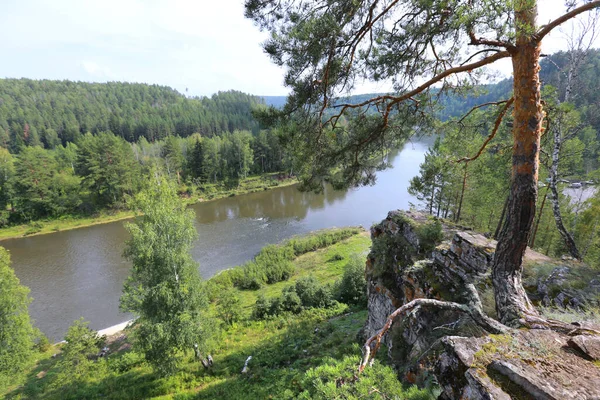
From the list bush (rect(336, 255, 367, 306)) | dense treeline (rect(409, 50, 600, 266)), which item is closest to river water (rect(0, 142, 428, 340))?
dense treeline (rect(409, 50, 600, 266))

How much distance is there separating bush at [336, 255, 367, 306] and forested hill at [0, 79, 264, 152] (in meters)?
42.4

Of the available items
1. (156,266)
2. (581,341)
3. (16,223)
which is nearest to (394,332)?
(581,341)

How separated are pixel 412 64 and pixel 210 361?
12665mm

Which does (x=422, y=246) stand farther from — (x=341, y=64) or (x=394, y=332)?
(x=341, y=64)

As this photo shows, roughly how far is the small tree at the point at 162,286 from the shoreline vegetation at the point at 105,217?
2064 cm

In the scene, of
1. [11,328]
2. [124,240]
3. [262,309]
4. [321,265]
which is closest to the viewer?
[11,328]

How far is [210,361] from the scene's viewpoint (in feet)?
36.7

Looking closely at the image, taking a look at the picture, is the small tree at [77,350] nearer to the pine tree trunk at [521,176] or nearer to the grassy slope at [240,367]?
the grassy slope at [240,367]

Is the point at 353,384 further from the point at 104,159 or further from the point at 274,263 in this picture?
the point at 104,159

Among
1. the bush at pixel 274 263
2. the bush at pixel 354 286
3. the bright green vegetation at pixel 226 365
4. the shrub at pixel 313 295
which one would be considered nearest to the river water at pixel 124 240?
the bush at pixel 274 263

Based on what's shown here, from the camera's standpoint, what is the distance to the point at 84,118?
7744 centimetres

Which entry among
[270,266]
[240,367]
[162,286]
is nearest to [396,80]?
[162,286]

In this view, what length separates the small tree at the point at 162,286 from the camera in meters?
8.68

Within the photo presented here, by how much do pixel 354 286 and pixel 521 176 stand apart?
A: 13503mm
